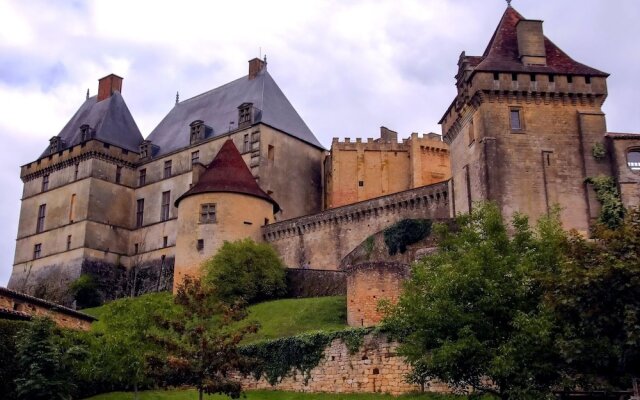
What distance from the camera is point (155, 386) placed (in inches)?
1209

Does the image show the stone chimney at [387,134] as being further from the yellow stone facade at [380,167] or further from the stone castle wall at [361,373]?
the stone castle wall at [361,373]

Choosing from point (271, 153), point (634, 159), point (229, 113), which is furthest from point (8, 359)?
point (229, 113)

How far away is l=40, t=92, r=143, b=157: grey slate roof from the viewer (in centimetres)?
7056

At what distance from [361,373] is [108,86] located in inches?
2156

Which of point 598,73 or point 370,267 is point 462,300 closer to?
point 370,267

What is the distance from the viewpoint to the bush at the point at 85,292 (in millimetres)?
61719

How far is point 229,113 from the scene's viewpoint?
6675 cm

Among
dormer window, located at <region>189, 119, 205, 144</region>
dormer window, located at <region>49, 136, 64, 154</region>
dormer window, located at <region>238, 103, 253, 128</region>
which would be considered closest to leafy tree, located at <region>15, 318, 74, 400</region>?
dormer window, located at <region>238, 103, 253, 128</region>

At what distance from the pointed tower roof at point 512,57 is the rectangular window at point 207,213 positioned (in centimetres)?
1911

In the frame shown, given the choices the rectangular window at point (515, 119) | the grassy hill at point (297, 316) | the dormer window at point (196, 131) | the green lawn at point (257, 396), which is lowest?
the green lawn at point (257, 396)

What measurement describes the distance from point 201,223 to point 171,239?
14089mm

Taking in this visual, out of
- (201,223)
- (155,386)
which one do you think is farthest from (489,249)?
(201,223)

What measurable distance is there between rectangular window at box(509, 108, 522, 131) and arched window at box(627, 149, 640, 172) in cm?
566

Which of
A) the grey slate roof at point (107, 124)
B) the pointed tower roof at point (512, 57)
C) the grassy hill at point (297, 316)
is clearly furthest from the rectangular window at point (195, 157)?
the pointed tower roof at point (512, 57)
